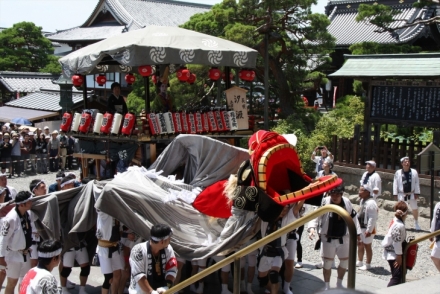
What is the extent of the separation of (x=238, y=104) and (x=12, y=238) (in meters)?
6.05

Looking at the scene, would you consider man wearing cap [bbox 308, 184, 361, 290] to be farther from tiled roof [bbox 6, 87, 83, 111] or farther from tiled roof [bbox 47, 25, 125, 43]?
tiled roof [bbox 47, 25, 125, 43]

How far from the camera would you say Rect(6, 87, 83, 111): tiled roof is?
96.1 ft

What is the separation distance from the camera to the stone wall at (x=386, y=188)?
13742mm

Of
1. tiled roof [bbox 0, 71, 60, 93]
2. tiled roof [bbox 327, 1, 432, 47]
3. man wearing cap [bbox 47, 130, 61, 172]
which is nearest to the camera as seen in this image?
man wearing cap [bbox 47, 130, 61, 172]

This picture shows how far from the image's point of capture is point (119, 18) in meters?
36.9

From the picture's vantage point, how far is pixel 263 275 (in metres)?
8.17

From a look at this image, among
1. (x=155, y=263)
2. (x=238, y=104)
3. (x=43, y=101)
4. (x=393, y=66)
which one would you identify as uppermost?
(x=393, y=66)

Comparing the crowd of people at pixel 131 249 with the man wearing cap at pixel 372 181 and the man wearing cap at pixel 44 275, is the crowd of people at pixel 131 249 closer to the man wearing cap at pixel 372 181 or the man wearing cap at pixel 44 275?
the man wearing cap at pixel 44 275

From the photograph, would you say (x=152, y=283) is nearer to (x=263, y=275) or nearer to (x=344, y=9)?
(x=263, y=275)

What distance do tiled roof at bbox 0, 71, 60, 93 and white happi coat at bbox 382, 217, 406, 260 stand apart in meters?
30.3

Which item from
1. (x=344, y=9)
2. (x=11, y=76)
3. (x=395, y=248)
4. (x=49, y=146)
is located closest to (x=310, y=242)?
(x=395, y=248)

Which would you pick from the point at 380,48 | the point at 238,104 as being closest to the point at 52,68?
the point at 380,48

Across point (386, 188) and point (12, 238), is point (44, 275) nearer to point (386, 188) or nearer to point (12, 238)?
point (12, 238)

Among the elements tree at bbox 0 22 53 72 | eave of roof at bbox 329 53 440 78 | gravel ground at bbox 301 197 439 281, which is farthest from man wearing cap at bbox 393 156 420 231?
tree at bbox 0 22 53 72
